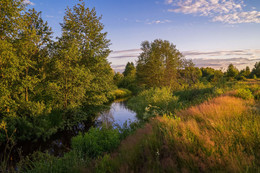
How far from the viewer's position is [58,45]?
1395 cm

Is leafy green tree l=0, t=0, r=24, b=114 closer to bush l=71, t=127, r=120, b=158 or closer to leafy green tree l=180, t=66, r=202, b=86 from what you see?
bush l=71, t=127, r=120, b=158

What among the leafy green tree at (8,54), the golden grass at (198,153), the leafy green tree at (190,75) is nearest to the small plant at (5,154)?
the leafy green tree at (8,54)

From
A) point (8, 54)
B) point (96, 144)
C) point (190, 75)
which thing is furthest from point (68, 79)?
point (190, 75)

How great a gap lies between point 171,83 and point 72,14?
68.8 feet

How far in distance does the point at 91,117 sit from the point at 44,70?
7.34 m

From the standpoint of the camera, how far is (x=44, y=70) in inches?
511

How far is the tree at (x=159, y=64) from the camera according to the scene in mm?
28406

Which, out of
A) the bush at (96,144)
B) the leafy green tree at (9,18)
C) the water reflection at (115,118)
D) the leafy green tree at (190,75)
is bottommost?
the water reflection at (115,118)

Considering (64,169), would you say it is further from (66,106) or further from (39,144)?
(66,106)

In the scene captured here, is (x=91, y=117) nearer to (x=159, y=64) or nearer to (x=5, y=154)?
(x=5, y=154)

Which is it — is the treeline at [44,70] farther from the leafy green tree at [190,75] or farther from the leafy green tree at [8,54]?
the leafy green tree at [190,75]

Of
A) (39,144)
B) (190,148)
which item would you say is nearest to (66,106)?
(39,144)

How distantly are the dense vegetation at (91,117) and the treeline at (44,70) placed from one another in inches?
2.8

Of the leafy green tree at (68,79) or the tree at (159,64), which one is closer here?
the leafy green tree at (68,79)
